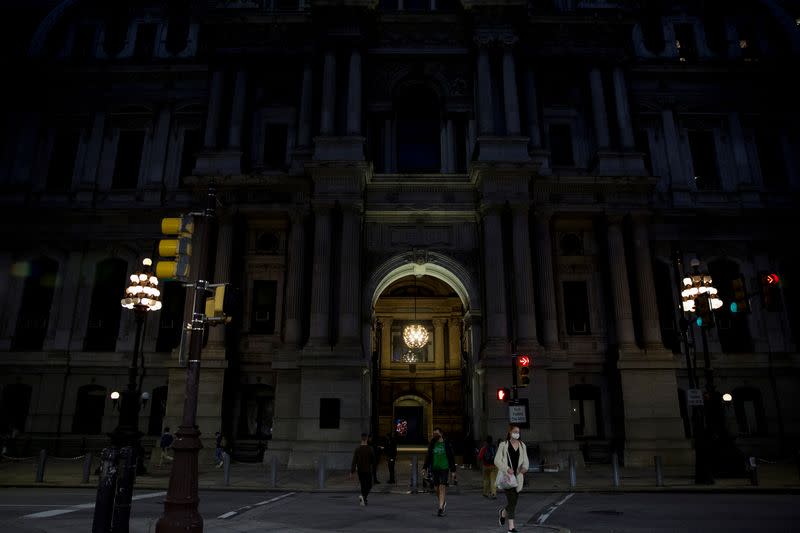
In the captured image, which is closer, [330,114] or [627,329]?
[627,329]

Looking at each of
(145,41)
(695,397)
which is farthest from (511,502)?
(145,41)

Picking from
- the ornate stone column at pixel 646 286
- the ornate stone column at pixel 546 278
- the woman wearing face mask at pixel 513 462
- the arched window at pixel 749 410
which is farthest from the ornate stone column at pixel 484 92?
the woman wearing face mask at pixel 513 462

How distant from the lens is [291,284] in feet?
94.9

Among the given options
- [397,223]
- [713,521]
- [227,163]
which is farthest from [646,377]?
[227,163]

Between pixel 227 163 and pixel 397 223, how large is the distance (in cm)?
977

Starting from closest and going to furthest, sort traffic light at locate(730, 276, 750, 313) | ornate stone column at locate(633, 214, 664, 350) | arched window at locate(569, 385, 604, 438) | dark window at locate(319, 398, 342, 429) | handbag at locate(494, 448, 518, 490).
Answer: handbag at locate(494, 448, 518, 490) → traffic light at locate(730, 276, 750, 313) → dark window at locate(319, 398, 342, 429) → ornate stone column at locate(633, 214, 664, 350) → arched window at locate(569, 385, 604, 438)

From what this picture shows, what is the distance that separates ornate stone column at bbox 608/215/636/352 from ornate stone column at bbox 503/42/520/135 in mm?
7079

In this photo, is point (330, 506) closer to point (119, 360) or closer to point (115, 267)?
point (119, 360)

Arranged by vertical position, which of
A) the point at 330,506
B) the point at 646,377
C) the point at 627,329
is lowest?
the point at 330,506

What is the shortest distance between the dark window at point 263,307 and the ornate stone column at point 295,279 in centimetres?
133

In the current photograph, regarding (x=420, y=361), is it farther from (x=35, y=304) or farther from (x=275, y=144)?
(x=35, y=304)

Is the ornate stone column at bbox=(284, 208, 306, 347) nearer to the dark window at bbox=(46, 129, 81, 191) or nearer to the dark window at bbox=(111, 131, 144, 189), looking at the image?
the dark window at bbox=(111, 131, 144, 189)

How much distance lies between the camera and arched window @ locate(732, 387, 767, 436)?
98.5 ft

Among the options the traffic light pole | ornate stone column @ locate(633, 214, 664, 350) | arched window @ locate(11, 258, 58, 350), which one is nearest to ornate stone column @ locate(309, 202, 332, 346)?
ornate stone column @ locate(633, 214, 664, 350)
